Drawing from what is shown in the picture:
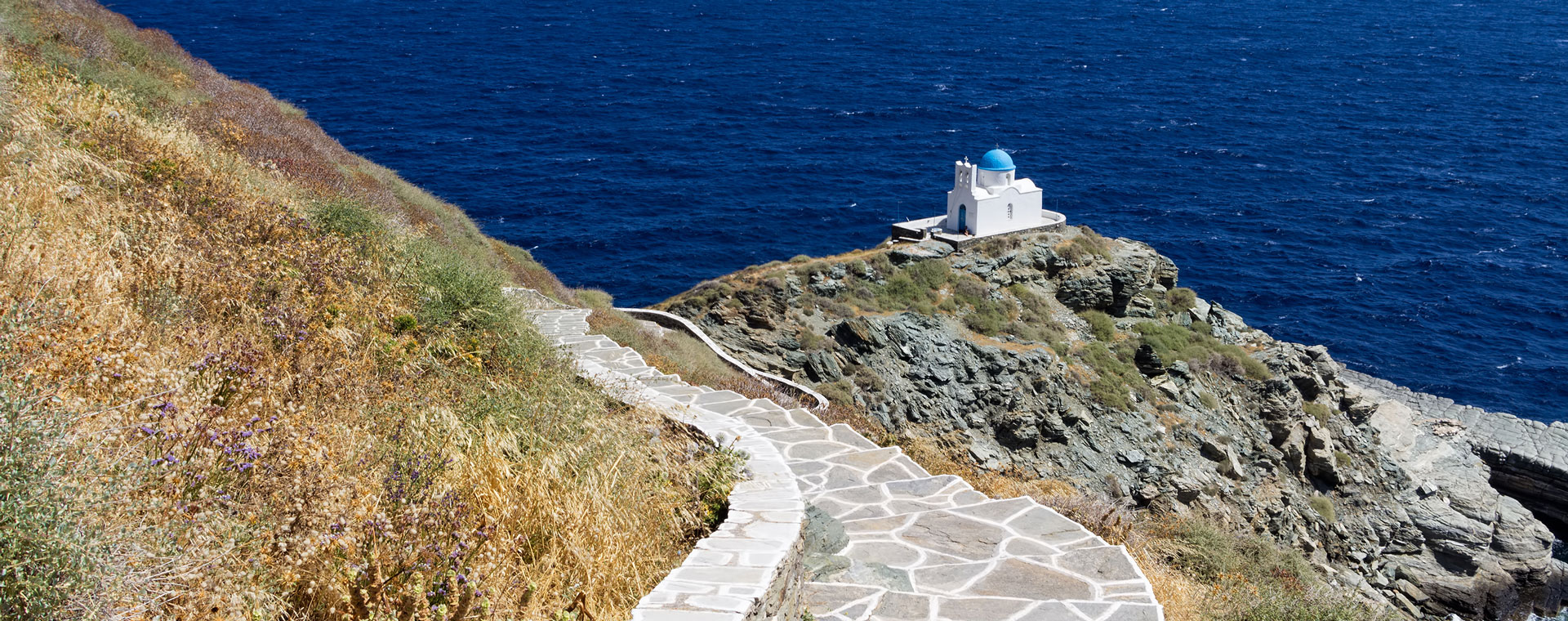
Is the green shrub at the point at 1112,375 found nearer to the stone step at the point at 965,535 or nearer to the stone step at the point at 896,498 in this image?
the stone step at the point at 896,498

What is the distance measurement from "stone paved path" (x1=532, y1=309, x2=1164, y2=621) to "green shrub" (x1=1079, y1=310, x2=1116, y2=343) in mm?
23470

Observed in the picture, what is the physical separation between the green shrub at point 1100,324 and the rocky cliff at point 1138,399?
0.22ft

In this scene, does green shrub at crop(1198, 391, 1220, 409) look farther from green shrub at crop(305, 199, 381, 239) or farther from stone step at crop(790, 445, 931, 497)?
green shrub at crop(305, 199, 381, 239)

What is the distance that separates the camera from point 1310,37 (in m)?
108

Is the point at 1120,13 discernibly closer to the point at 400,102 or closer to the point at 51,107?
the point at 400,102

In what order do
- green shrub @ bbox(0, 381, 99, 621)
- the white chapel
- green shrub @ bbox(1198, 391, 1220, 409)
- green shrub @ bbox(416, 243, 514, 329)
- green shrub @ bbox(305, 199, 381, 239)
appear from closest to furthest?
green shrub @ bbox(0, 381, 99, 621)
green shrub @ bbox(416, 243, 514, 329)
green shrub @ bbox(305, 199, 381, 239)
green shrub @ bbox(1198, 391, 1220, 409)
the white chapel

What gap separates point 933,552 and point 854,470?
206cm

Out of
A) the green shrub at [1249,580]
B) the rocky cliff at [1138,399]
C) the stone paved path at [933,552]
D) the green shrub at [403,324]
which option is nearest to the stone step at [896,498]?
the stone paved path at [933,552]

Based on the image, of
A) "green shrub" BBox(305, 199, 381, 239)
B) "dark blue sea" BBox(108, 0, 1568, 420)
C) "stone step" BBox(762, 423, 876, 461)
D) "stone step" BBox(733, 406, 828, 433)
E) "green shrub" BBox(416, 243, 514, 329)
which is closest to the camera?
"green shrub" BBox(416, 243, 514, 329)

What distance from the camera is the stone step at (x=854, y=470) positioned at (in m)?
10.1

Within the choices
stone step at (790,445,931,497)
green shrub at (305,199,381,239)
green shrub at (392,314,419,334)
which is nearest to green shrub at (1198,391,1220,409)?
stone step at (790,445,931,497)

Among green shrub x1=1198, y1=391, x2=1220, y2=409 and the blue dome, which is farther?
the blue dome

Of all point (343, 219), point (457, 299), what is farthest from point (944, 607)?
point (343, 219)

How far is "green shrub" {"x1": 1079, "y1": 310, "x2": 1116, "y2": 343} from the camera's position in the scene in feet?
109
